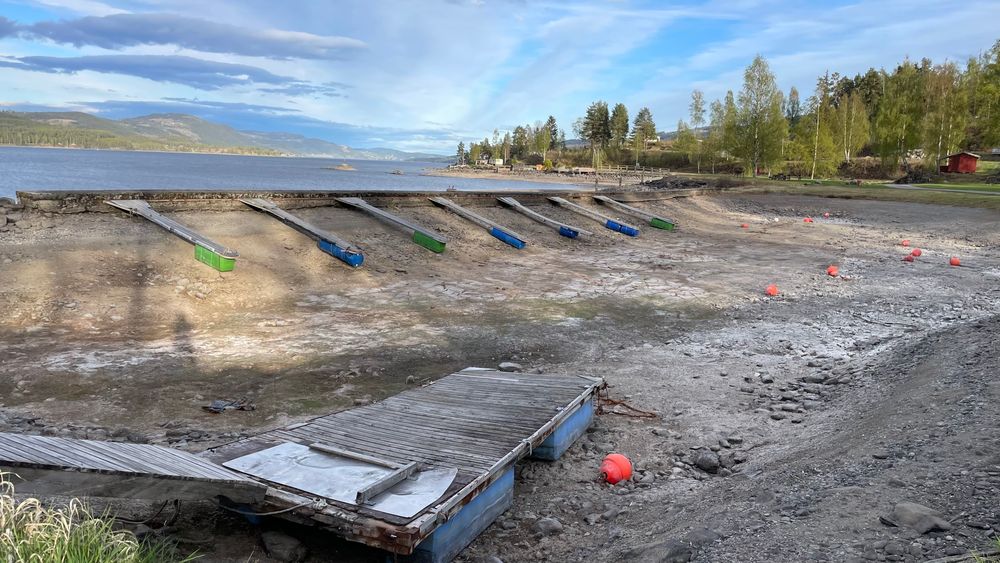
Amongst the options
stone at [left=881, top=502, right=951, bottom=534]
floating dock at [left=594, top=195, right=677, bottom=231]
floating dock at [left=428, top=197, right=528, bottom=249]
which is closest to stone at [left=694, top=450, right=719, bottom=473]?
stone at [left=881, top=502, right=951, bottom=534]

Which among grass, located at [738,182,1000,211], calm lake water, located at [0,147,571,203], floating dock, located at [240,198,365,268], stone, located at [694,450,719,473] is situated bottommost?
stone, located at [694,450,719,473]

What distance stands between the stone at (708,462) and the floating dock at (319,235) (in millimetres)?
13001

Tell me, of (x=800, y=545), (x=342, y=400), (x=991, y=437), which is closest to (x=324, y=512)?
(x=800, y=545)

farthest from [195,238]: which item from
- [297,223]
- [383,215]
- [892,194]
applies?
[892,194]

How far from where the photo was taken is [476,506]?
5457 mm

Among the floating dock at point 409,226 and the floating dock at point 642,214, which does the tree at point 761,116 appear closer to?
the floating dock at point 642,214

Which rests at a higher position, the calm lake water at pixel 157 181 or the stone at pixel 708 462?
the calm lake water at pixel 157 181

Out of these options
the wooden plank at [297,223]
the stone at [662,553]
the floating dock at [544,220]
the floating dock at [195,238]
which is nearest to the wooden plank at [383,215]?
the wooden plank at [297,223]

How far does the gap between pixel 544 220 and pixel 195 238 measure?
1618 cm

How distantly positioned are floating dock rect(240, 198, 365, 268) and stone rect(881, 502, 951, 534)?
15.6m

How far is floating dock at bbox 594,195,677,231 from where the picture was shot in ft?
107

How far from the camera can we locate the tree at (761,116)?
59562mm

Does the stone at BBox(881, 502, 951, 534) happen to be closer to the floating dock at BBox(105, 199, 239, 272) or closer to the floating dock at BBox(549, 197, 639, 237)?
the floating dock at BBox(105, 199, 239, 272)

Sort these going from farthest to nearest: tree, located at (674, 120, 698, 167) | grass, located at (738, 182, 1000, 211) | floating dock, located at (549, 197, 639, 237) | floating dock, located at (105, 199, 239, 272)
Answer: tree, located at (674, 120, 698, 167), grass, located at (738, 182, 1000, 211), floating dock, located at (549, 197, 639, 237), floating dock, located at (105, 199, 239, 272)
